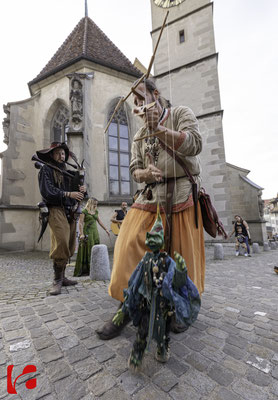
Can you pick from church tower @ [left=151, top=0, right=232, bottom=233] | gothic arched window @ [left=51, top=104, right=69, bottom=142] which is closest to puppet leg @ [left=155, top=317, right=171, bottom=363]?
church tower @ [left=151, top=0, right=232, bottom=233]

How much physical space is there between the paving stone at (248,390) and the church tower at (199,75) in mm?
9744

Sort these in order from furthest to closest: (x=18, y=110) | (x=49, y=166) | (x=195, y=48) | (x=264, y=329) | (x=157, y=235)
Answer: (x=195, y=48) → (x=18, y=110) → (x=49, y=166) → (x=264, y=329) → (x=157, y=235)

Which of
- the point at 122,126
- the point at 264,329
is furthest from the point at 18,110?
the point at 264,329

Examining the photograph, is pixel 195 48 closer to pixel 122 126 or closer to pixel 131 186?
pixel 122 126

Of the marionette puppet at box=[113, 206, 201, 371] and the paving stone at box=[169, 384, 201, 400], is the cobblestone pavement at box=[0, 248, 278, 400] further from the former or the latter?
the marionette puppet at box=[113, 206, 201, 371]

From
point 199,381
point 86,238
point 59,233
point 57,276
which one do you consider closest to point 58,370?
point 199,381

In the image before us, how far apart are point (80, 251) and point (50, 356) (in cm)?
315

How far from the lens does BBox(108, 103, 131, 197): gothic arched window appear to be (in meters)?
9.91

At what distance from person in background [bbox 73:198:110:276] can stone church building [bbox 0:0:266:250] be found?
3816 mm

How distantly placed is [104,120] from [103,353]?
9.68 metres

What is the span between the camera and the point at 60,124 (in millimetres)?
10328

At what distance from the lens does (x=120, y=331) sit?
1.81 meters

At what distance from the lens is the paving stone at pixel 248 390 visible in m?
1.15

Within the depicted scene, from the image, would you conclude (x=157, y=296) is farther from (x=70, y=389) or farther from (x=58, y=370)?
(x=58, y=370)
